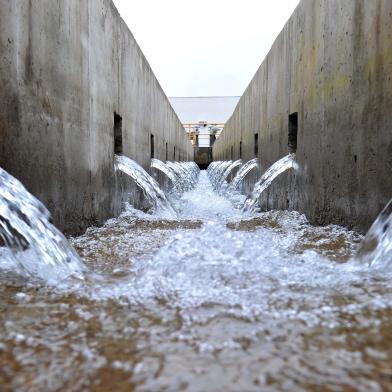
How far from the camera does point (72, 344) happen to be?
135cm

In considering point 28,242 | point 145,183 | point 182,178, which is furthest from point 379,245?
point 182,178

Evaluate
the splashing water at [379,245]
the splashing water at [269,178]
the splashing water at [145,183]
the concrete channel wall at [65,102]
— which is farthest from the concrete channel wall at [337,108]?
the concrete channel wall at [65,102]

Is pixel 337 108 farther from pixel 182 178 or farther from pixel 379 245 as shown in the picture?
pixel 182 178

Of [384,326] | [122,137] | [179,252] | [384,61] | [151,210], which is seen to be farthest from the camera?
[151,210]

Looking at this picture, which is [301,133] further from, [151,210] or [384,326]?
[384,326]

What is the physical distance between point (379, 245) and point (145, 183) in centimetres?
381

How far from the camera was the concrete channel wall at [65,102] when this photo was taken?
271 cm

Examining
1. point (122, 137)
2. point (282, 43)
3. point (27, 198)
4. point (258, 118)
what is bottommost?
point (27, 198)

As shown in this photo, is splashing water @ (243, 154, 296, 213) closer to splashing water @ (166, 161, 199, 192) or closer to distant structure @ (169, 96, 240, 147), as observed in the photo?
splashing water @ (166, 161, 199, 192)

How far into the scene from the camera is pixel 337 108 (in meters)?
3.82

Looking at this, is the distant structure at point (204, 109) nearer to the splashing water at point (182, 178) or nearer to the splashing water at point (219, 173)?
the splashing water at point (219, 173)

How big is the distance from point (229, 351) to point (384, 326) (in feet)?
1.79

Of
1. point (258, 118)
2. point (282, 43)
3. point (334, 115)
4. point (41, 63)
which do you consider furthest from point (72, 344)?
point (258, 118)

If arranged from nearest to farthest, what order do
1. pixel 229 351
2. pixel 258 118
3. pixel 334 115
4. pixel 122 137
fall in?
pixel 229 351
pixel 334 115
pixel 122 137
pixel 258 118
